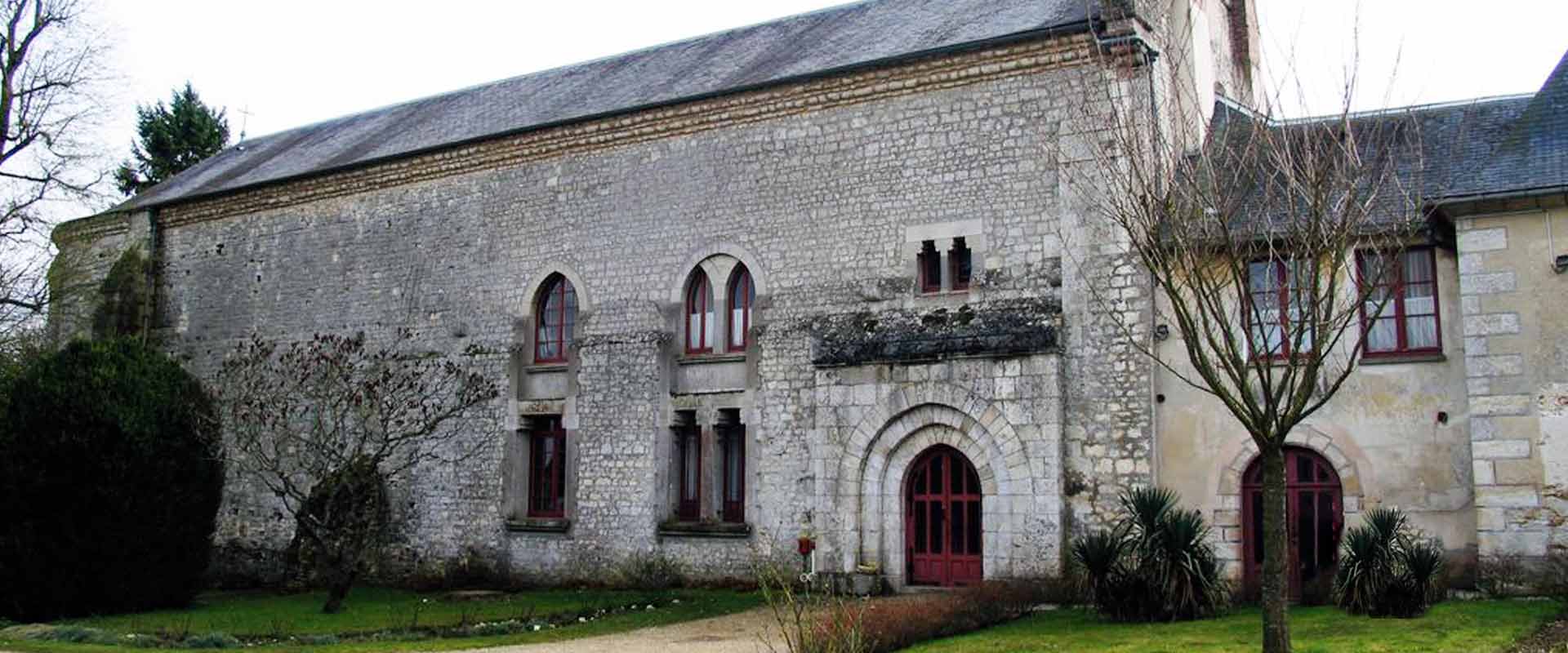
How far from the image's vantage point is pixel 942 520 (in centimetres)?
1688

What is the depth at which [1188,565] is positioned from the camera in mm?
12820

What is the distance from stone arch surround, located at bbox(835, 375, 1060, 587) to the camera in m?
16.0

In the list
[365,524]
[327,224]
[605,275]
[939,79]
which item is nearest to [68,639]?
[365,524]

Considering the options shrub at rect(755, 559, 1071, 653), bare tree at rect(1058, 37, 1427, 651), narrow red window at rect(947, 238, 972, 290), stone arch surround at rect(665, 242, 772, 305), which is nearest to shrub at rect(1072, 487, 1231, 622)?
shrub at rect(755, 559, 1071, 653)

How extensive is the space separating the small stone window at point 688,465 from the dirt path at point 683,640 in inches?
144

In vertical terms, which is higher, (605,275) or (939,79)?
(939,79)

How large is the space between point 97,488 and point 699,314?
8169 mm

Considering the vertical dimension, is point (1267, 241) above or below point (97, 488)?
above

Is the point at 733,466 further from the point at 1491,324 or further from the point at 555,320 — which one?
the point at 1491,324

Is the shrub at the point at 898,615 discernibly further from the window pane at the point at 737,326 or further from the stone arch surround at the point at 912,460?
the window pane at the point at 737,326

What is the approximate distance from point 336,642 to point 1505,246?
507 inches

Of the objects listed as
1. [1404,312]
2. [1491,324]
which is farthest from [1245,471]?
[1491,324]

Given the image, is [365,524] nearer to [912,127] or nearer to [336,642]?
[336,642]

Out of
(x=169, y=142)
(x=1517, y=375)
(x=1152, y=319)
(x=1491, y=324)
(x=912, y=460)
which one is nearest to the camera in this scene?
(x=1517, y=375)
